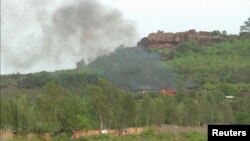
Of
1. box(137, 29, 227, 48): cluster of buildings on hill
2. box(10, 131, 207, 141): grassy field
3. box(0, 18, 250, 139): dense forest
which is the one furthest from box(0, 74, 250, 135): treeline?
box(137, 29, 227, 48): cluster of buildings on hill

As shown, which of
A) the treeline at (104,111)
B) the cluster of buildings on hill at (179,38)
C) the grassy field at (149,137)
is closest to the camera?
the grassy field at (149,137)

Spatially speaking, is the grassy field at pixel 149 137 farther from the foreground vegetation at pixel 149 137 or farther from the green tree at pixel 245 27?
the green tree at pixel 245 27

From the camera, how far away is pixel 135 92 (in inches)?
1017

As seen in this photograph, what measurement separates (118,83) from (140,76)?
3.52 feet

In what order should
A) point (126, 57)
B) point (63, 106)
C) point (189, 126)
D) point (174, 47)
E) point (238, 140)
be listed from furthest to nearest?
1. point (174, 47)
2. point (126, 57)
3. point (189, 126)
4. point (63, 106)
5. point (238, 140)

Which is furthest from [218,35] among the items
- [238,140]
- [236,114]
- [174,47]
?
[238,140]

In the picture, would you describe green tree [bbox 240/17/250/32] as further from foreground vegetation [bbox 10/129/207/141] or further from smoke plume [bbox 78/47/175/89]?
foreground vegetation [bbox 10/129/207/141]

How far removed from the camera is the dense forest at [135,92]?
17.9 metres

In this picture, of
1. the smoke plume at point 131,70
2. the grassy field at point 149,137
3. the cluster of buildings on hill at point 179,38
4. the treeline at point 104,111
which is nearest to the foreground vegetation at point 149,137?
the grassy field at point 149,137

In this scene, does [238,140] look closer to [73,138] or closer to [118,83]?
[73,138]

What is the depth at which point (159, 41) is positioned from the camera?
41.9 m

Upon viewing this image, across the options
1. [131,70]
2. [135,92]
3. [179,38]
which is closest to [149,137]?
[135,92]

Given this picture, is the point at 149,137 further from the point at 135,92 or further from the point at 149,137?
the point at 135,92

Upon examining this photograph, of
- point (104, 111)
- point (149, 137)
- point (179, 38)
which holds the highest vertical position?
point (179, 38)
